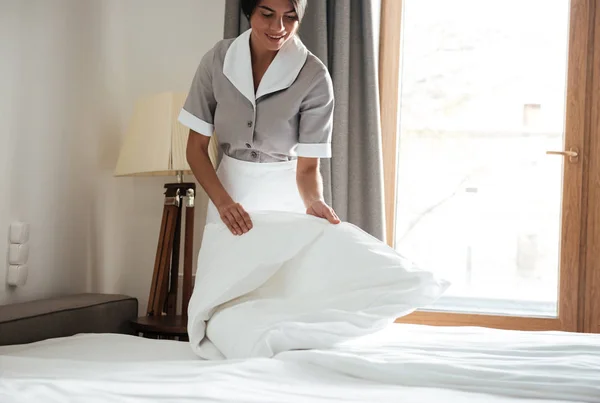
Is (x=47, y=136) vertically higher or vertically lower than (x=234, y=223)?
higher

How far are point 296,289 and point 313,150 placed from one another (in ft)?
1.90

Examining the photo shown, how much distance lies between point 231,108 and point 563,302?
1834 mm

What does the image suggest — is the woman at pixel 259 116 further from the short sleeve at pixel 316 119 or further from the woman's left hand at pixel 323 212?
the woman's left hand at pixel 323 212

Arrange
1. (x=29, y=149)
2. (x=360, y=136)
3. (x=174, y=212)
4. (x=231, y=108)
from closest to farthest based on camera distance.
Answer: (x=231, y=108), (x=29, y=149), (x=174, y=212), (x=360, y=136)

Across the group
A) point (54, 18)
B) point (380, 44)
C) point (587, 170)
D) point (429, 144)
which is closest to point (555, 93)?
point (587, 170)

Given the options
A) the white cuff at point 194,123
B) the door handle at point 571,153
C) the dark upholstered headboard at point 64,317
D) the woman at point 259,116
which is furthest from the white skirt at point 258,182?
the door handle at point 571,153

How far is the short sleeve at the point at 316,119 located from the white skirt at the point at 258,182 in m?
0.10

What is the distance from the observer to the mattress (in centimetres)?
128

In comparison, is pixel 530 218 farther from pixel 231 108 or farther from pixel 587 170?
pixel 231 108

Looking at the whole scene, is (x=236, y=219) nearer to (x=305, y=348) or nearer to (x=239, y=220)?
(x=239, y=220)

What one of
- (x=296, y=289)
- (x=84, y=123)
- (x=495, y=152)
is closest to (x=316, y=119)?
(x=296, y=289)

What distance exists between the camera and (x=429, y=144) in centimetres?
343

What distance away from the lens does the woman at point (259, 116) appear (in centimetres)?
224

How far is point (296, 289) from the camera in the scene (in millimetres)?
1832
